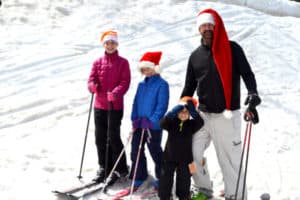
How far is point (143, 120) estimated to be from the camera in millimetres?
5594

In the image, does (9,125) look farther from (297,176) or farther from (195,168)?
(297,176)

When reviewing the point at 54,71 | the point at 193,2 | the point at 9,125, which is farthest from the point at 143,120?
the point at 193,2

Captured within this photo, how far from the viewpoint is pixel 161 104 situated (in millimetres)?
5469

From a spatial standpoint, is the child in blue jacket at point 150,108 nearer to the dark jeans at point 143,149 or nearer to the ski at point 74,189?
the dark jeans at point 143,149

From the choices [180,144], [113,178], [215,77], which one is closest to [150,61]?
[215,77]

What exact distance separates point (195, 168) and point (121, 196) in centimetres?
94

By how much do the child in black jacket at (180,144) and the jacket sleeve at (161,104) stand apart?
19 cm

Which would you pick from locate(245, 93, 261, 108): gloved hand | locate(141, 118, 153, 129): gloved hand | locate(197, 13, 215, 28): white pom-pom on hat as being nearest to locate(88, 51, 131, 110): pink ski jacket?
locate(141, 118, 153, 129): gloved hand

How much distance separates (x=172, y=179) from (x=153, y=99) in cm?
93

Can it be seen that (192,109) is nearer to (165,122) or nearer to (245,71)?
(165,122)

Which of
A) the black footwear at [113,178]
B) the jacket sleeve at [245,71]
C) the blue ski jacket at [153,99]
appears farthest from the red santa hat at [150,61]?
the black footwear at [113,178]

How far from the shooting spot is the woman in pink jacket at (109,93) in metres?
5.77

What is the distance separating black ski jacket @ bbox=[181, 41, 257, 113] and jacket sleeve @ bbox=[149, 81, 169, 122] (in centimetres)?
41

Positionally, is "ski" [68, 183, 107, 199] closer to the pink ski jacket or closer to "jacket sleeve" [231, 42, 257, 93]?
the pink ski jacket
